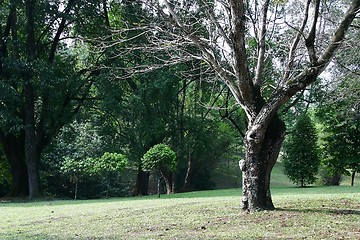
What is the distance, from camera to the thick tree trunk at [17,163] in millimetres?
19297

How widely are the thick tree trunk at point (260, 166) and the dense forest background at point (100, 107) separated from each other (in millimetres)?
5466

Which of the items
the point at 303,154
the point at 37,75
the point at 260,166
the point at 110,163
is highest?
the point at 37,75

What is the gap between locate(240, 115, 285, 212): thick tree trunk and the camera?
802cm

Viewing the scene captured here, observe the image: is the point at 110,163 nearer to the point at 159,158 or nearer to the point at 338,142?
the point at 159,158

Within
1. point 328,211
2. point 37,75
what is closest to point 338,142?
point 37,75

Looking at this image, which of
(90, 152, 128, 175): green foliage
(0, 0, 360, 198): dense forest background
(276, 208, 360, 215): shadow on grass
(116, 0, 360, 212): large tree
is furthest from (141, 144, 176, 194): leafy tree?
(276, 208, 360, 215): shadow on grass

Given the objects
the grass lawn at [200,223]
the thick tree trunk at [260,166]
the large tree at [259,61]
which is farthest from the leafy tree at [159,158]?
the thick tree trunk at [260,166]

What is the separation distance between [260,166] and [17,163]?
562 inches

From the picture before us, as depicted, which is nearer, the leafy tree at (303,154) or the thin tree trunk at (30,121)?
the thin tree trunk at (30,121)

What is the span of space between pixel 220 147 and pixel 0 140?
1207 centimetres

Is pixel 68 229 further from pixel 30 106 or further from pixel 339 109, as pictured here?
pixel 339 109

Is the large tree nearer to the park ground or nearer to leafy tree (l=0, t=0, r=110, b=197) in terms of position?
the park ground

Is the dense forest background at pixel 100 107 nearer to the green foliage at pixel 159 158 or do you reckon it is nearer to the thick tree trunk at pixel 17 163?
the thick tree trunk at pixel 17 163

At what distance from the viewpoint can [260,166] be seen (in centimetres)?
808
